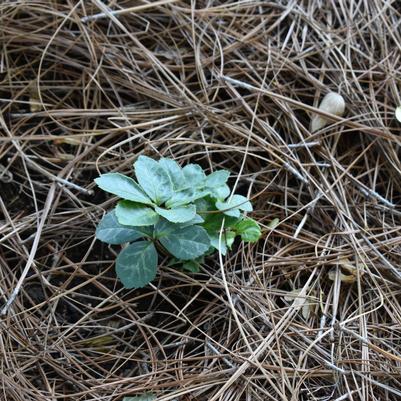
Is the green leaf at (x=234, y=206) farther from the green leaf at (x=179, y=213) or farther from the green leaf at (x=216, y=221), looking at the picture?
the green leaf at (x=179, y=213)

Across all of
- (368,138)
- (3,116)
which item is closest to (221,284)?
(368,138)

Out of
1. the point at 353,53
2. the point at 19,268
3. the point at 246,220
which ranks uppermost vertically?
the point at 353,53

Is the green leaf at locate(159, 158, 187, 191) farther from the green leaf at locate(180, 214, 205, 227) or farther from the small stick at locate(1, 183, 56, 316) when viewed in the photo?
the small stick at locate(1, 183, 56, 316)

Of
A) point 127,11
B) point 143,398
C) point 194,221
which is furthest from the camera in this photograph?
point 127,11

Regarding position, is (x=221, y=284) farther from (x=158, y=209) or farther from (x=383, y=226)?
(x=383, y=226)

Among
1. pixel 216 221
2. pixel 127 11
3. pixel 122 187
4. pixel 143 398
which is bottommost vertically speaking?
pixel 143 398

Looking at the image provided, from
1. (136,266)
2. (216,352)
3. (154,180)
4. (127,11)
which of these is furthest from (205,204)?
(127,11)

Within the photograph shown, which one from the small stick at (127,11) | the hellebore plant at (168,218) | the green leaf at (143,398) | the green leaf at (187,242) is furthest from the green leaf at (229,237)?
the small stick at (127,11)

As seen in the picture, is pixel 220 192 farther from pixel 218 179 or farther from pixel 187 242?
pixel 187 242
